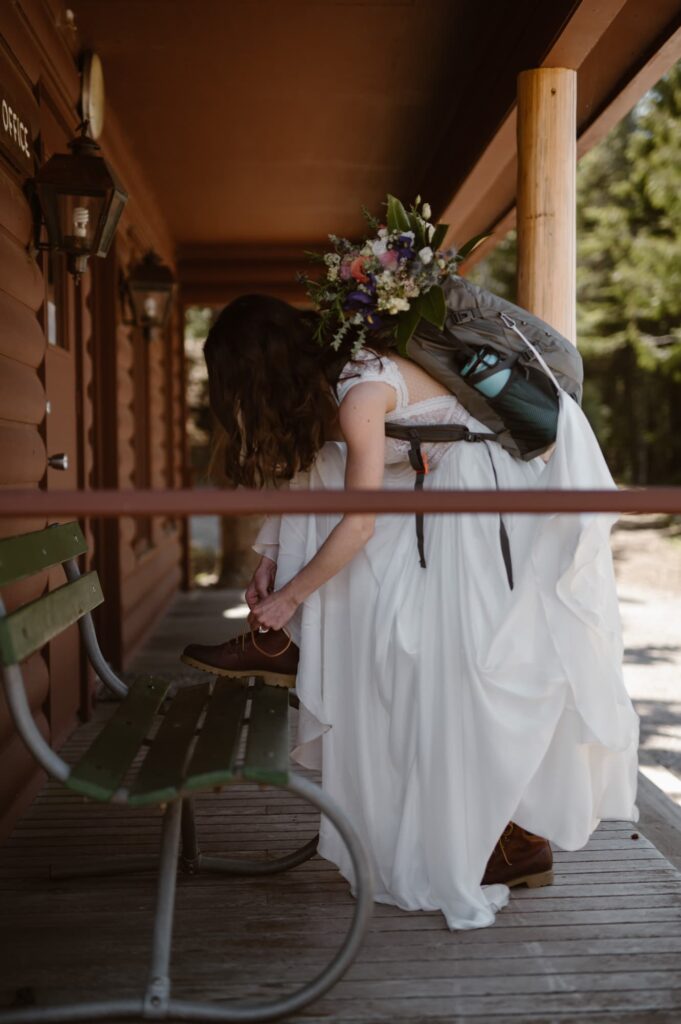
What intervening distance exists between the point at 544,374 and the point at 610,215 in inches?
599

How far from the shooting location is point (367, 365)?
236 cm

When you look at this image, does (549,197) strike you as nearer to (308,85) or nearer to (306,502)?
(308,85)

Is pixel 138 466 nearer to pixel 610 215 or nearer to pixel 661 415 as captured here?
pixel 610 215

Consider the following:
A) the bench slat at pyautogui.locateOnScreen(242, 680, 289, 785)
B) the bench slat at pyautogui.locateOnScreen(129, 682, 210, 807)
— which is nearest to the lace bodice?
the bench slat at pyautogui.locateOnScreen(242, 680, 289, 785)

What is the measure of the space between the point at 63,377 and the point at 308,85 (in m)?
1.93

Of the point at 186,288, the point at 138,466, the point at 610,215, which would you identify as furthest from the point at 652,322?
the point at 138,466

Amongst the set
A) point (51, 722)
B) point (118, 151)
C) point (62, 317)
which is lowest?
point (51, 722)

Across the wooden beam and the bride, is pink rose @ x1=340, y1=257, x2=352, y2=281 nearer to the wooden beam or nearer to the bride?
the bride

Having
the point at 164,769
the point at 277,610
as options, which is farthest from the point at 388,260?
the point at 164,769

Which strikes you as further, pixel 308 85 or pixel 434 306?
pixel 308 85

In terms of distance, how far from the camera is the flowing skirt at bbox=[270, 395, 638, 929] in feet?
7.52

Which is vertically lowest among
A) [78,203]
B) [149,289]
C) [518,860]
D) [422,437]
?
[518,860]

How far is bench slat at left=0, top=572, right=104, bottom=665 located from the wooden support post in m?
1.82

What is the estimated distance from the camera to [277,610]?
235 cm
